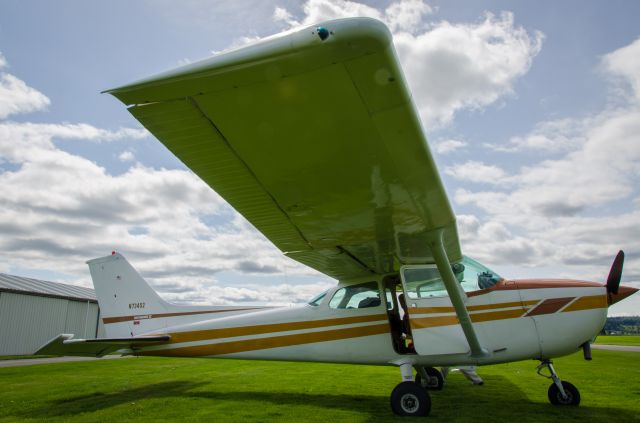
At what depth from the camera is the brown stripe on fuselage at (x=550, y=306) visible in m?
5.14

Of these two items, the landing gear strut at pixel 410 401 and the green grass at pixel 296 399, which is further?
the green grass at pixel 296 399

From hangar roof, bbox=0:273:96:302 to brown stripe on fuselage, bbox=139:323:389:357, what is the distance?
65.9 ft

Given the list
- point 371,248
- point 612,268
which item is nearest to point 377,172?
point 371,248

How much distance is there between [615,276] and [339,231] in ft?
12.0

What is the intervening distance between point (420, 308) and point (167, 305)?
16.3 ft

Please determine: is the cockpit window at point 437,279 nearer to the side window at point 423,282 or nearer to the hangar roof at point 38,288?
the side window at point 423,282

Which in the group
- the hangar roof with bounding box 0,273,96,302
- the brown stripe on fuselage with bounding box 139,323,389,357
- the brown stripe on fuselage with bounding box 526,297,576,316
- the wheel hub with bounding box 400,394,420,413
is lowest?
the wheel hub with bounding box 400,394,420,413

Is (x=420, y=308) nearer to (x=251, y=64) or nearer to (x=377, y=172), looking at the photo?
(x=377, y=172)

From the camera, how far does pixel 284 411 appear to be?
530 centimetres

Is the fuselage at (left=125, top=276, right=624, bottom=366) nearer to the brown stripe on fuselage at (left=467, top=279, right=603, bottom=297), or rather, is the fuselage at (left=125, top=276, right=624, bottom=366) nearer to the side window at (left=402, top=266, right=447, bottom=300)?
the brown stripe on fuselage at (left=467, top=279, right=603, bottom=297)

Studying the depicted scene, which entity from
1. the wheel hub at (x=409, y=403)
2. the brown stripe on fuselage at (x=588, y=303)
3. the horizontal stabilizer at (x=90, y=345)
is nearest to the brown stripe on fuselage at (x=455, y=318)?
the brown stripe on fuselage at (x=588, y=303)

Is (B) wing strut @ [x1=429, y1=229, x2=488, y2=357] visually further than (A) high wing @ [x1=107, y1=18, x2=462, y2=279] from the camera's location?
Yes

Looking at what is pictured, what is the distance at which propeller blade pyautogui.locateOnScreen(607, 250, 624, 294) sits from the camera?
5035 mm

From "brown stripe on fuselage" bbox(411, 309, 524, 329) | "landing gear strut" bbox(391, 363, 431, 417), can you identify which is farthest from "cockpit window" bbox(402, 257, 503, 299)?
"landing gear strut" bbox(391, 363, 431, 417)
